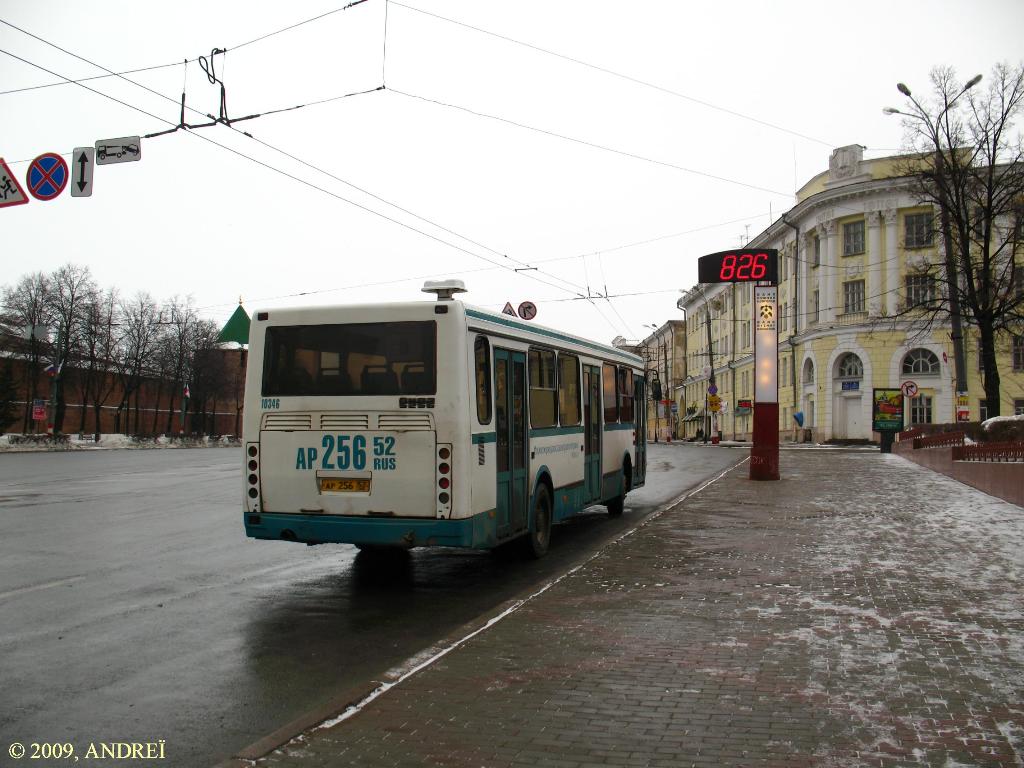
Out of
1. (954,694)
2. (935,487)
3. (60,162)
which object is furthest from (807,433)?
(954,694)

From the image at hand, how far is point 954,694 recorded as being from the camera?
5254 millimetres

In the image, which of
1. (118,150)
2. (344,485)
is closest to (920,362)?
(118,150)

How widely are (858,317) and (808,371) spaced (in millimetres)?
5320

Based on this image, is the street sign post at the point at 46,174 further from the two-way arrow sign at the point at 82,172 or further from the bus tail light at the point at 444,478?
the bus tail light at the point at 444,478

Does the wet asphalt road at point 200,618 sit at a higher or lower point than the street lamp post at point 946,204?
lower

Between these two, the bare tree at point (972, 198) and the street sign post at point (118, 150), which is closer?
the street sign post at point (118, 150)

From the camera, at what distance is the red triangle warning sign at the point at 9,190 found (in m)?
13.5

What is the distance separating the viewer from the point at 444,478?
29.1ft

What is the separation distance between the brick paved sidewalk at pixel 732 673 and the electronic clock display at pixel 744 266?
12.8 m

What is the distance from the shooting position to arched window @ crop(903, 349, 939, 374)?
→ 5506cm

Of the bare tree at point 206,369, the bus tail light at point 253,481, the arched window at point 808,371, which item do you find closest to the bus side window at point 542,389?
the bus tail light at point 253,481

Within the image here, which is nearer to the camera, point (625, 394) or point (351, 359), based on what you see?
point (351, 359)
